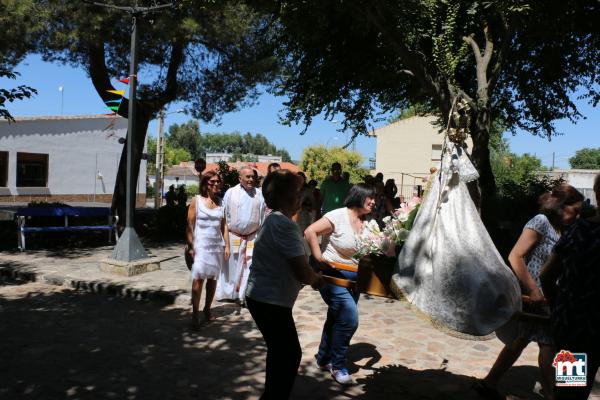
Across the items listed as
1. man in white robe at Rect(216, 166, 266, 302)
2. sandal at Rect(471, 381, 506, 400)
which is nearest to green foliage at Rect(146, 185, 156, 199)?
man in white robe at Rect(216, 166, 266, 302)

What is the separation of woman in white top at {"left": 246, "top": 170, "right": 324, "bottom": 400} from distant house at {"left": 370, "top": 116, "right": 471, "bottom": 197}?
118 ft

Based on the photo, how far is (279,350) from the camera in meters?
3.19

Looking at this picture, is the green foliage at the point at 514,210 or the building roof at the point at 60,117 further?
the building roof at the point at 60,117

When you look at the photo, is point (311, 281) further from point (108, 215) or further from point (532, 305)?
point (108, 215)

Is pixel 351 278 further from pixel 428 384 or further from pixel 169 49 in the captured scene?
pixel 169 49

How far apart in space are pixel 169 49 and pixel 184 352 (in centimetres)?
1164

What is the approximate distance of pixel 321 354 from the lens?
480 centimetres

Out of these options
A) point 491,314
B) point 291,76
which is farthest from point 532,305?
point 291,76

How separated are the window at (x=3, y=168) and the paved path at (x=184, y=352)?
1039 inches

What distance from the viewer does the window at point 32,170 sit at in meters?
31.8

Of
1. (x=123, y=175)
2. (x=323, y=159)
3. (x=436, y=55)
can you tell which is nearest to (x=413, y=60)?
(x=436, y=55)

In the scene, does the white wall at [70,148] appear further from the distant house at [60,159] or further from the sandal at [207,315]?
the sandal at [207,315]

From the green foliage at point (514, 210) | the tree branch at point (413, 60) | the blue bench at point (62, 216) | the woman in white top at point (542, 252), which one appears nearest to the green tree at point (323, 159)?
the green foliage at point (514, 210)

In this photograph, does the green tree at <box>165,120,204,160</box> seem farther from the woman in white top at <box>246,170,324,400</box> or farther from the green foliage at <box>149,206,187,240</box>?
the woman in white top at <box>246,170,324,400</box>
